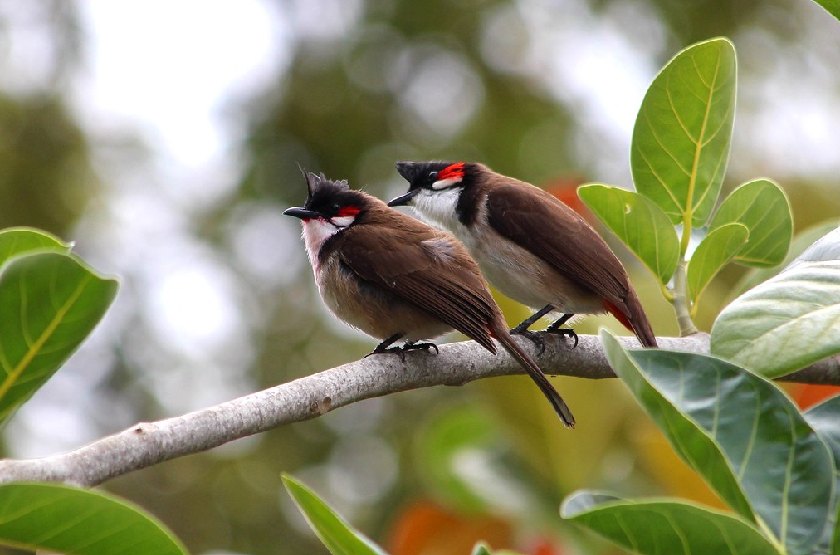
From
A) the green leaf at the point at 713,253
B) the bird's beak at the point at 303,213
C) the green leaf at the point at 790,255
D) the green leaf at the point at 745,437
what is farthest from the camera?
the bird's beak at the point at 303,213

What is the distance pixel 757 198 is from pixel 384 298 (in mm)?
1404

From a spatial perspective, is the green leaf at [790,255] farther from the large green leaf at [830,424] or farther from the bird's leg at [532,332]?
the large green leaf at [830,424]

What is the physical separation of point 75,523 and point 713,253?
153cm

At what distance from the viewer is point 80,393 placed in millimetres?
7770

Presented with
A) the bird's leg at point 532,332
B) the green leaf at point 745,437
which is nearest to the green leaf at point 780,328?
the green leaf at point 745,437

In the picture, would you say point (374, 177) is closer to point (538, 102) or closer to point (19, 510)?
point (538, 102)

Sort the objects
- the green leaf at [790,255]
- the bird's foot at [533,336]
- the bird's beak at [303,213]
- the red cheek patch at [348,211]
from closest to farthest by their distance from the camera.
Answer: the green leaf at [790,255]
the bird's foot at [533,336]
the bird's beak at [303,213]
the red cheek patch at [348,211]

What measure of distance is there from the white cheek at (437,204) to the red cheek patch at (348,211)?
1.07 ft

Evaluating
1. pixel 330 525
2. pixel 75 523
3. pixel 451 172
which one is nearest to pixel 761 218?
pixel 330 525

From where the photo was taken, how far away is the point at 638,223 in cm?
231

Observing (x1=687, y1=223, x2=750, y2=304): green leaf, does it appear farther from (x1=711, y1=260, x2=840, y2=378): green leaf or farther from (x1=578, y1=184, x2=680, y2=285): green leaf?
(x1=711, y1=260, x2=840, y2=378): green leaf

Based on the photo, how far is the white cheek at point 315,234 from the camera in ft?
12.1

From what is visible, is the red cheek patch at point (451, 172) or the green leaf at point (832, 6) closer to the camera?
the green leaf at point (832, 6)

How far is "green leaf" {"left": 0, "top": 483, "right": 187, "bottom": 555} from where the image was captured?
1208 millimetres
